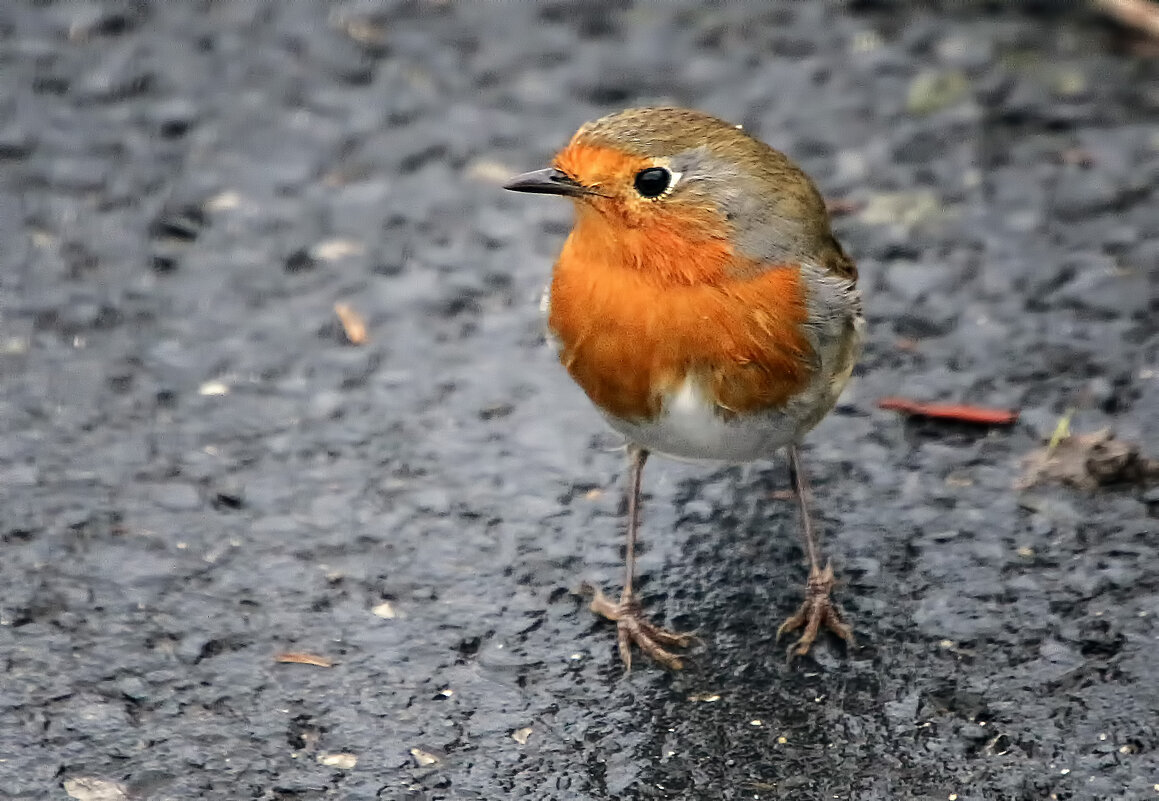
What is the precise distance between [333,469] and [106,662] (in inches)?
32.0

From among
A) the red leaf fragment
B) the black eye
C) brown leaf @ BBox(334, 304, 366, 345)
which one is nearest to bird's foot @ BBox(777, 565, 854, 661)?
the red leaf fragment

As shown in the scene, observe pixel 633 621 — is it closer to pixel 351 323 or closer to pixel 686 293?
pixel 686 293

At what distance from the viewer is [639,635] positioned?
3.43 meters

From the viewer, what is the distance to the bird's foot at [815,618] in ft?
11.3

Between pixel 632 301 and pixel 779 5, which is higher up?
pixel 632 301

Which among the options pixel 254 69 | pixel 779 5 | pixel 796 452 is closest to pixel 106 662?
pixel 796 452

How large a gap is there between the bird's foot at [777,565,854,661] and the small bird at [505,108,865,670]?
1cm

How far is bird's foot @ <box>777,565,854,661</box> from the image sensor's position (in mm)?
3445

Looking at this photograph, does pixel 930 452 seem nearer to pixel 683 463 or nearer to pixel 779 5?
pixel 683 463

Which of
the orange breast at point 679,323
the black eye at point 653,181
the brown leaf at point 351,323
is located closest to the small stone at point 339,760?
the orange breast at point 679,323

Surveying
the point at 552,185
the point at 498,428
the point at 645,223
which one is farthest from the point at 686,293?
the point at 498,428

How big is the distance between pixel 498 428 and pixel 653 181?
40.2 inches

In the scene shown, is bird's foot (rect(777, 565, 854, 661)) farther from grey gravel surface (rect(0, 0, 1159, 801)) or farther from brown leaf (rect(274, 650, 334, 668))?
brown leaf (rect(274, 650, 334, 668))

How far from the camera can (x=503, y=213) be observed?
484 cm
